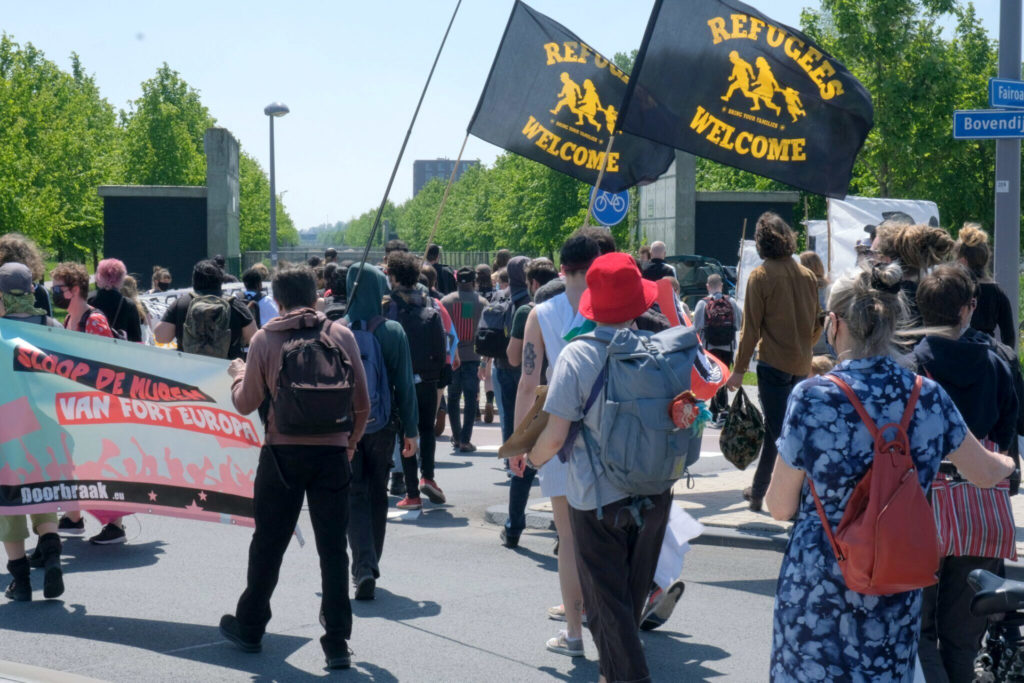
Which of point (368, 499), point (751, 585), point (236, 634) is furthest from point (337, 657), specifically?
point (751, 585)

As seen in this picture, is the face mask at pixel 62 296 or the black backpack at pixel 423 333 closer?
the face mask at pixel 62 296

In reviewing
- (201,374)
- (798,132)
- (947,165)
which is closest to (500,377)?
(798,132)

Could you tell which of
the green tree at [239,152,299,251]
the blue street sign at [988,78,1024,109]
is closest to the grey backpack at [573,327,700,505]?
the blue street sign at [988,78,1024,109]

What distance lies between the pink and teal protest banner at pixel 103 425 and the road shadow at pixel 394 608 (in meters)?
0.95

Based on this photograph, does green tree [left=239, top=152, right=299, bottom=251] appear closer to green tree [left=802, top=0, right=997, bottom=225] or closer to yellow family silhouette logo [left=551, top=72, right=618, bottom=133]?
green tree [left=802, top=0, right=997, bottom=225]

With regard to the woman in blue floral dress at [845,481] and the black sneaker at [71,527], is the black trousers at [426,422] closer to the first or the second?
the black sneaker at [71,527]

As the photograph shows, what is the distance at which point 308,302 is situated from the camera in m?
5.48

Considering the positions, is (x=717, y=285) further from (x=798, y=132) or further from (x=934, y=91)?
(x=934, y=91)

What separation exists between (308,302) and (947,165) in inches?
1301

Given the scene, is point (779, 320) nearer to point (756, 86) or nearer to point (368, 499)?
point (756, 86)

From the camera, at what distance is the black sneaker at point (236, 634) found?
5.61 meters

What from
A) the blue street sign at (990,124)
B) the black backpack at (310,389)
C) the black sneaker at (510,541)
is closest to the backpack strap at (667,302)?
the black backpack at (310,389)

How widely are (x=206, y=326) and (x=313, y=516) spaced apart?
8.12 feet

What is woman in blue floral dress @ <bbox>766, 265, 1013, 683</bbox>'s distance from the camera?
11.2 feet
